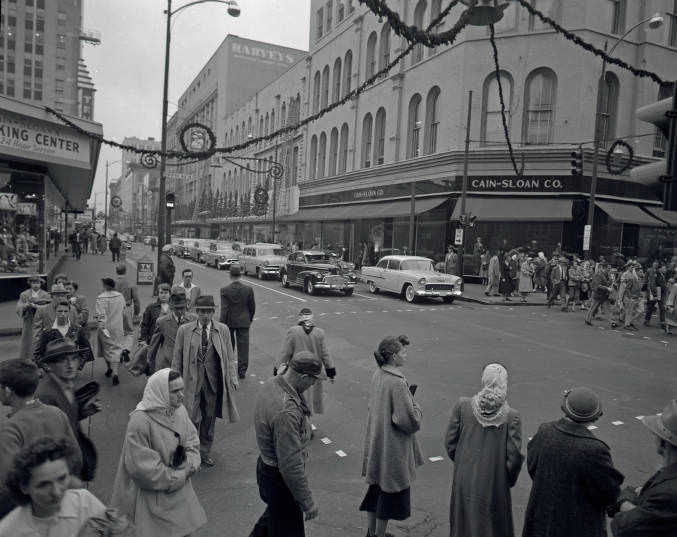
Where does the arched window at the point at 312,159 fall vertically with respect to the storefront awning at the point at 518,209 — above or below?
above

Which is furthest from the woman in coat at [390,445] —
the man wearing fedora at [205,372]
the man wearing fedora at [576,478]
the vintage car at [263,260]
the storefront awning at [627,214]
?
the storefront awning at [627,214]

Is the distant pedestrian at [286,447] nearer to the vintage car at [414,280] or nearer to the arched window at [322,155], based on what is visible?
the vintage car at [414,280]

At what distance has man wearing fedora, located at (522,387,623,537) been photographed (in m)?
3.18

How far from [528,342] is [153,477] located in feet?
37.0

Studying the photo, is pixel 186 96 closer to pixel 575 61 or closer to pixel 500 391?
pixel 575 61

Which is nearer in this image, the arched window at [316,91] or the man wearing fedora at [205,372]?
the man wearing fedora at [205,372]

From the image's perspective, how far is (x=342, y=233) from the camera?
42875 millimetres

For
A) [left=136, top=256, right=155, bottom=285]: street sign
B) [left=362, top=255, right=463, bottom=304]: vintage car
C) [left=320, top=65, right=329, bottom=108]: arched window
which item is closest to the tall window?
[left=362, top=255, right=463, bottom=304]: vintage car

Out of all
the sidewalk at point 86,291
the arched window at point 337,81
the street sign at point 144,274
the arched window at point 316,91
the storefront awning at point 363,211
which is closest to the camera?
the sidewalk at point 86,291

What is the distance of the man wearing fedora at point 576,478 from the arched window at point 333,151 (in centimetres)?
4194

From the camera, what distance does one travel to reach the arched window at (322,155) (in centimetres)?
4616

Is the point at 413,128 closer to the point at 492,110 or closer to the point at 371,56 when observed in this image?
the point at 492,110

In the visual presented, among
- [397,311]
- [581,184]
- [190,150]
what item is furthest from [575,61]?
[190,150]

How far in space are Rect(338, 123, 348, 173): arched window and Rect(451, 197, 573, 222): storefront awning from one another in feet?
50.8
